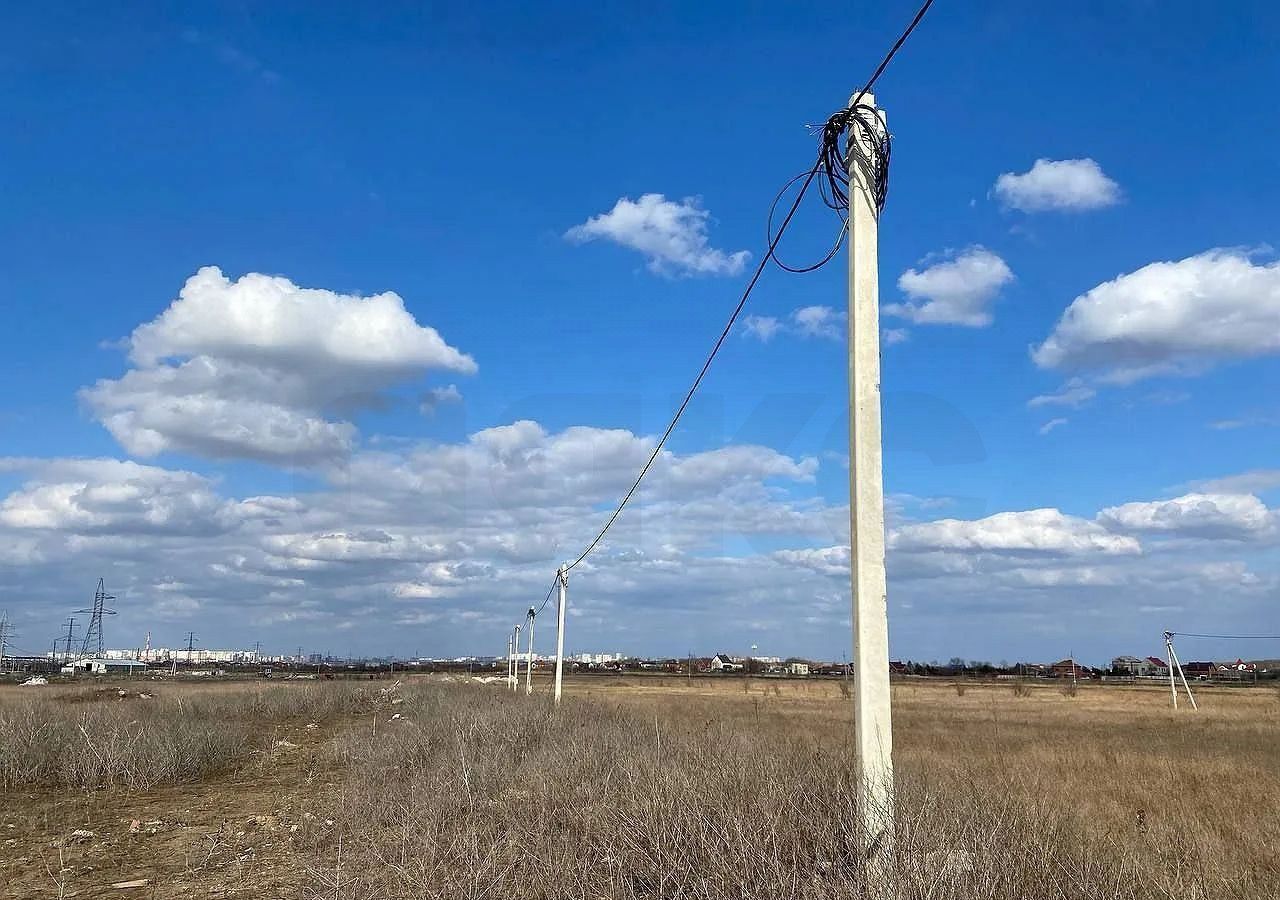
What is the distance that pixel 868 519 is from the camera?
5.44m

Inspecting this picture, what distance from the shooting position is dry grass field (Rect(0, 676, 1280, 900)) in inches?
202

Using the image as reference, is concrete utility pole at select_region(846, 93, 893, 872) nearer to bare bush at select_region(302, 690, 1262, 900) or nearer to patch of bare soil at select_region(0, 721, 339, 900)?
bare bush at select_region(302, 690, 1262, 900)

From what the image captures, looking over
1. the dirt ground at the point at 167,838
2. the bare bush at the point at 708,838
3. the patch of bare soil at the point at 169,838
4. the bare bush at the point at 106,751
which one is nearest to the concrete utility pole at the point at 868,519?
the bare bush at the point at 708,838

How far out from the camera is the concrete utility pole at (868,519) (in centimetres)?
522

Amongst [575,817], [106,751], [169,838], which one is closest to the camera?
[575,817]

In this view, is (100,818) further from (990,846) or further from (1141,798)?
(1141,798)

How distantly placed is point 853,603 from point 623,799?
9.40 ft

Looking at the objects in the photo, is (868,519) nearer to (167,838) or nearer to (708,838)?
(708,838)

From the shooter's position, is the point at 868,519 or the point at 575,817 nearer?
the point at 868,519

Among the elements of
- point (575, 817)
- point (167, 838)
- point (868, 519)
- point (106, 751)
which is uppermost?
point (868, 519)

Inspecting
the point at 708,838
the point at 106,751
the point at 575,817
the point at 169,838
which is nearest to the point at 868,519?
the point at 708,838

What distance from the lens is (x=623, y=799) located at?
7125 millimetres

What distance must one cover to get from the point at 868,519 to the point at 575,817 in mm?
3636

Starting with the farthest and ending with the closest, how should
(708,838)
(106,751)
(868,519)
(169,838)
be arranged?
(106,751) → (169,838) → (708,838) → (868,519)
